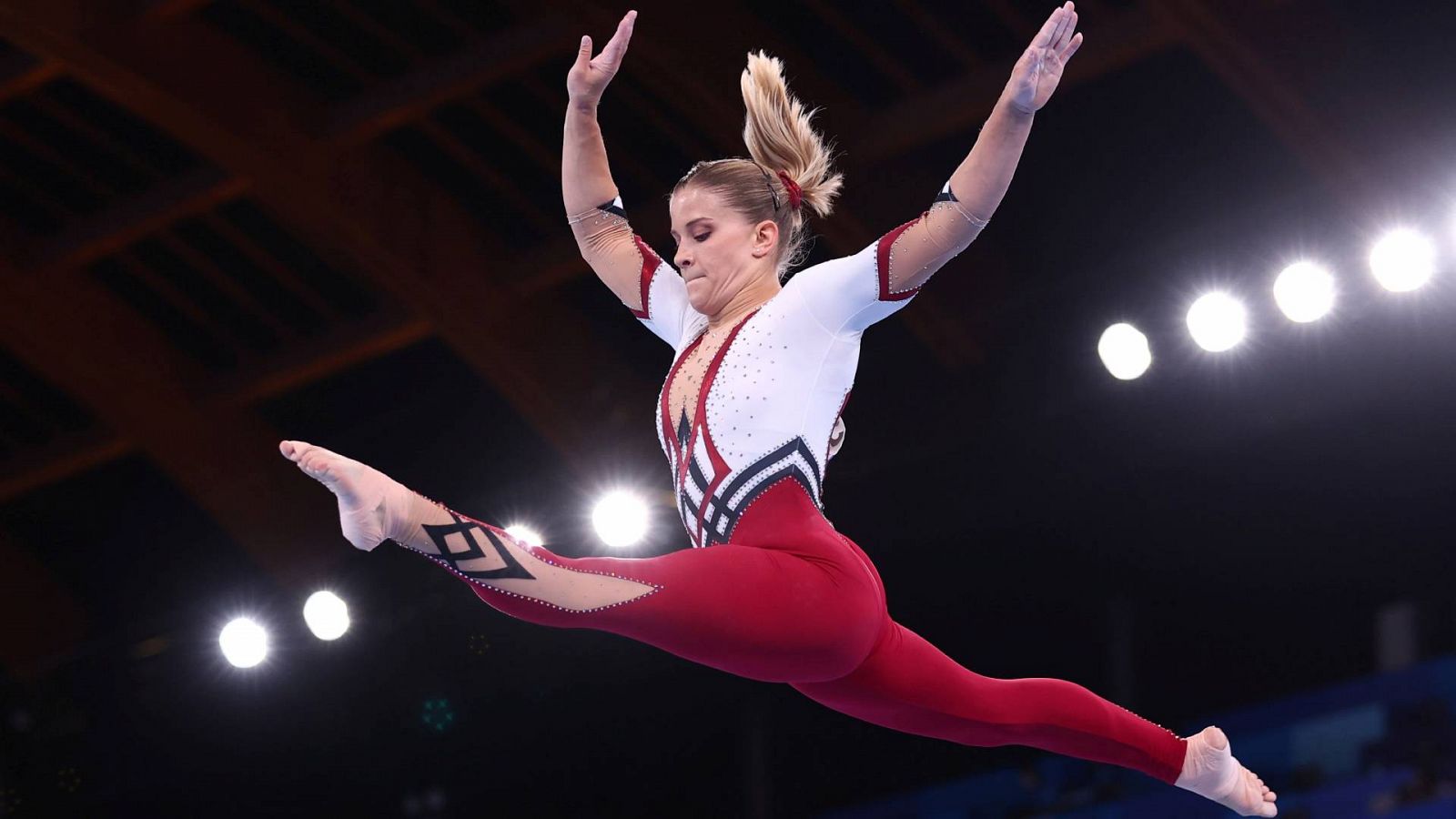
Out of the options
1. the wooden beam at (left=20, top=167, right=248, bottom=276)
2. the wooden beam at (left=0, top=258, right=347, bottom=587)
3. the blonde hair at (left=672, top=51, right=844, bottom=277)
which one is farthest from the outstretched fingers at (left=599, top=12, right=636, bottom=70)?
the wooden beam at (left=0, top=258, right=347, bottom=587)

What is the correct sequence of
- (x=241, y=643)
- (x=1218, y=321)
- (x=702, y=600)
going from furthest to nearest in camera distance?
(x=241, y=643)
(x=1218, y=321)
(x=702, y=600)

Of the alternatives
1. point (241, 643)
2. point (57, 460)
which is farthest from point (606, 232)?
point (57, 460)

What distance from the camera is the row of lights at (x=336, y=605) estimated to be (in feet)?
24.5

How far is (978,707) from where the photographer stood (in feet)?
11.4

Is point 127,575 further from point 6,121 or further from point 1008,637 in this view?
point 1008,637

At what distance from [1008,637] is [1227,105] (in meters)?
2.89

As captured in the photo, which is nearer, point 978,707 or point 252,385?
point 978,707

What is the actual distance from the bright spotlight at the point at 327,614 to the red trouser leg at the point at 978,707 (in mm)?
4854

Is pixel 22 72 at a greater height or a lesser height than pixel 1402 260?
greater

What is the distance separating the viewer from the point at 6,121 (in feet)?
25.4

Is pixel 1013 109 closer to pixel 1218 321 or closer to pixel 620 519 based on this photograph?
pixel 1218 321

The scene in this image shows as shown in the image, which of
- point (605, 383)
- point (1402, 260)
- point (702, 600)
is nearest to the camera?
point (702, 600)

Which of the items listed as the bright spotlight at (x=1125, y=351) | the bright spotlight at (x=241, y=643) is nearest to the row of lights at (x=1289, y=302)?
the bright spotlight at (x=1125, y=351)

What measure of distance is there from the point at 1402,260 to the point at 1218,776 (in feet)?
9.06
